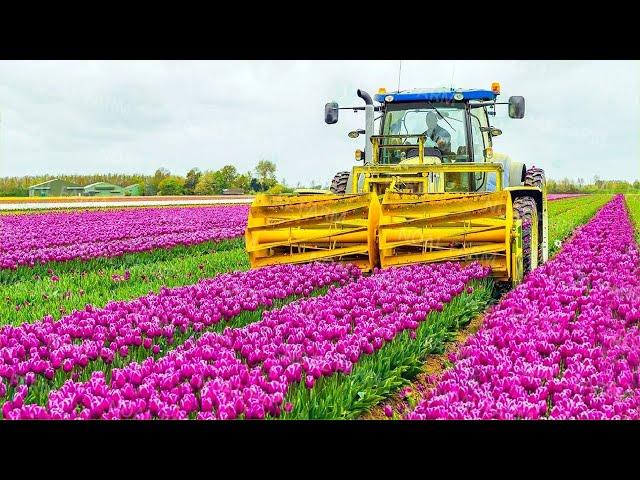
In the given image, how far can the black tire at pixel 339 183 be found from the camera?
1259 centimetres

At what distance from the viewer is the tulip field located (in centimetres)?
396

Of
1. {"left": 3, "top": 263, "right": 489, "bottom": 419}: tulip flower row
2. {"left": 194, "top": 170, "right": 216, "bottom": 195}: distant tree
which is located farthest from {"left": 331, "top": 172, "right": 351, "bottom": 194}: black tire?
{"left": 194, "top": 170, "right": 216, "bottom": 195}: distant tree

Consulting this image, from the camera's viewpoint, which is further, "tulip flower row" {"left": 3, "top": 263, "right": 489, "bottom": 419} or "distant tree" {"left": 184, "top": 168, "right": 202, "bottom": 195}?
"distant tree" {"left": 184, "top": 168, "right": 202, "bottom": 195}

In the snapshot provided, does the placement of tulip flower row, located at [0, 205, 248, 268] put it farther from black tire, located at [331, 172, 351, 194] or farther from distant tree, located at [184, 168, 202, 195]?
distant tree, located at [184, 168, 202, 195]

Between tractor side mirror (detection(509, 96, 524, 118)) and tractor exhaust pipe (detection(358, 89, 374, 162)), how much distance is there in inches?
89.4

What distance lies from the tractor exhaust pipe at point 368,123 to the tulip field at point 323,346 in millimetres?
2779

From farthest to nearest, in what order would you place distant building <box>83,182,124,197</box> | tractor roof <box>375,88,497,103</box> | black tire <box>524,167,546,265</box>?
distant building <box>83,182,124,197</box> → black tire <box>524,167,546,265</box> → tractor roof <box>375,88,497,103</box>

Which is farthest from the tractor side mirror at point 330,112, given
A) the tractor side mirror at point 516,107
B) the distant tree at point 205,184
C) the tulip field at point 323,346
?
the distant tree at point 205,184

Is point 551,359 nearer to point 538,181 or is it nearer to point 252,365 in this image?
point 252,365

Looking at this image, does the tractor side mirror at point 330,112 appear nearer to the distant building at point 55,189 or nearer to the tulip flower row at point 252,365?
the tulip flower row at point 252,365

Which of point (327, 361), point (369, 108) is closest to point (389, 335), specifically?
point (327, 361)

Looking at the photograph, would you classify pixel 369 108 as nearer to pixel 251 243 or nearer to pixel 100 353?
pixel 251 243
